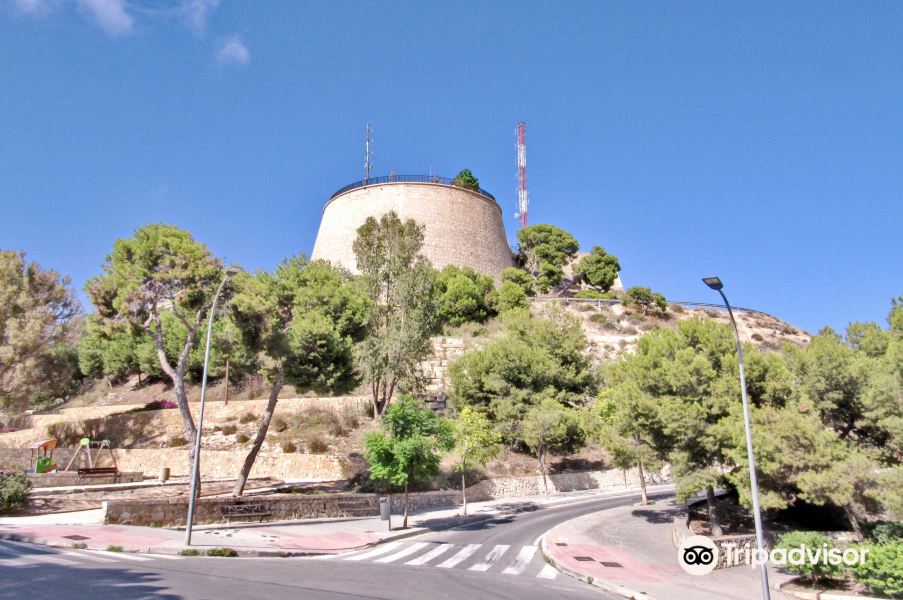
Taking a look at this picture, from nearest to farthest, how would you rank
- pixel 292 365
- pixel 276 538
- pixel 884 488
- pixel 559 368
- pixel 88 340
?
pixel 884 488, pixel 276 538, pixel 292 365, pixel 559 368, pixel 88 340

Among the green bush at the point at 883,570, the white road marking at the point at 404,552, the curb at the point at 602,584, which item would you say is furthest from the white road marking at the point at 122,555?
the green bush at the point at 883,570

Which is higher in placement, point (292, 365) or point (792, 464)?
point (292, 365)

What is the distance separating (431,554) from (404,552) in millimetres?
896

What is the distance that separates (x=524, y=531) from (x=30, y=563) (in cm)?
1471

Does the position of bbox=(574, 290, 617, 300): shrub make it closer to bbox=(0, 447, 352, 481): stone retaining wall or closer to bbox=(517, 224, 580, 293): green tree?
bbox=(517, 224, 580, 293): green tree

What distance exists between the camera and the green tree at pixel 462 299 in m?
52.2

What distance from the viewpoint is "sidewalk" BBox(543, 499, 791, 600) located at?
41.9 feet

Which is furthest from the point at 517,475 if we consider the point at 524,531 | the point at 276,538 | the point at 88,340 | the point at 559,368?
the point at 88,340

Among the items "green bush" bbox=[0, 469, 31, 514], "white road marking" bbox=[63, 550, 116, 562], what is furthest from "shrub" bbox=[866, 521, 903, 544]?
"green bush" bbox=[0, 469, 31, 514]

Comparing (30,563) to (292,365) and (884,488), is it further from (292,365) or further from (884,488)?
(884,488)

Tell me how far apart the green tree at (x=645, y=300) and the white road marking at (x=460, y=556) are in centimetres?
4756

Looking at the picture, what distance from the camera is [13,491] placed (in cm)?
1889

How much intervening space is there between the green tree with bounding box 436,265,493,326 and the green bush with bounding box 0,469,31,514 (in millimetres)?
34738

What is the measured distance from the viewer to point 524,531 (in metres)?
20.0
